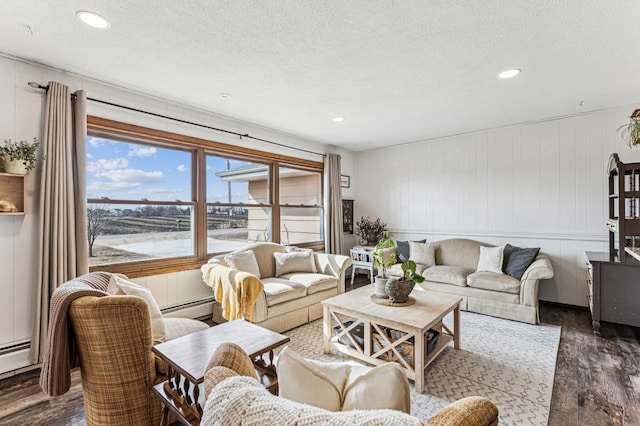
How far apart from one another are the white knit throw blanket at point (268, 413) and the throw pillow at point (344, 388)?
0.33 meters

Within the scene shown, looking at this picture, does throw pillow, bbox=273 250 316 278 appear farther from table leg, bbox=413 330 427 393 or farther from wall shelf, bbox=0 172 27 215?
wall shelf, bbox=0 172 27 215

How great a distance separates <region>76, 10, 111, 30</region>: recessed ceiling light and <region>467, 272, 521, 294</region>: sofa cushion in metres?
4.35

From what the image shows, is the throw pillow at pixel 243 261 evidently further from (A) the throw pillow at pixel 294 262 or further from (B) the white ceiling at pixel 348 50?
(B) the white ceiling at pixel 348 50

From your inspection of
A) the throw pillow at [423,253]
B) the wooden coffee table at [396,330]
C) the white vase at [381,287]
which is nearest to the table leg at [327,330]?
the wooden coffee table at [396,330]

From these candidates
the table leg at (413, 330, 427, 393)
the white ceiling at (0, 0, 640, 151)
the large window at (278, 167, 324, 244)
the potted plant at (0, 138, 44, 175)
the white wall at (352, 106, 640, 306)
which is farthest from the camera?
the large window at (278, 167, 324, 244)

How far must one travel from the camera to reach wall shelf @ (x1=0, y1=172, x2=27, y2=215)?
7.88 feet

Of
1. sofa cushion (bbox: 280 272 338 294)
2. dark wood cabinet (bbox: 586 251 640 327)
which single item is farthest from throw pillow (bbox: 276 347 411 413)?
dark wood cabinet (bbox: 586 251 640 327)

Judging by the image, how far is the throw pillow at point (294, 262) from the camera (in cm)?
401

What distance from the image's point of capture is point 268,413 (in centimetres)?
58

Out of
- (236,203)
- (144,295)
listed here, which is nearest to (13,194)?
(144,295)

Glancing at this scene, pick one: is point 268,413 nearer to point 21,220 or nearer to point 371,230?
point 21,220

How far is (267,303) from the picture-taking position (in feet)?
10.5

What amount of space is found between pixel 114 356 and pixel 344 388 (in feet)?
4.17

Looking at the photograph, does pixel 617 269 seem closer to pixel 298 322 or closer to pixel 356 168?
pixel 298 322
